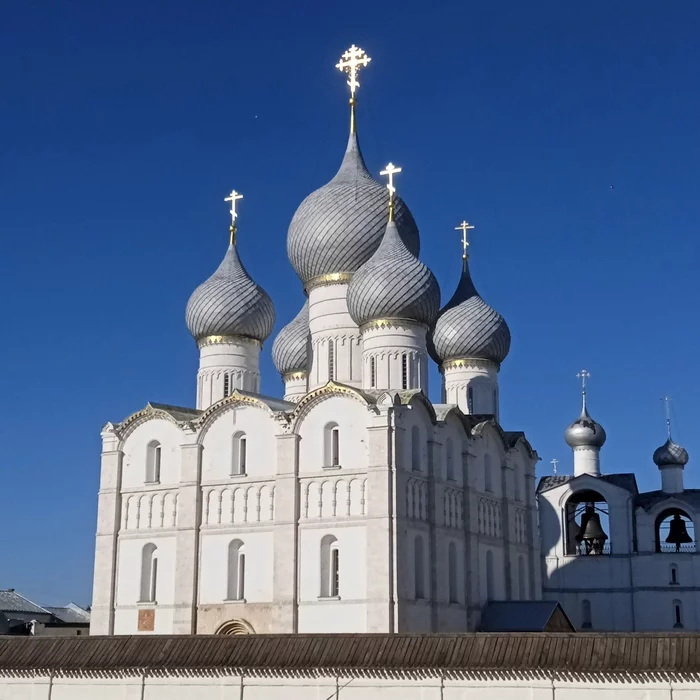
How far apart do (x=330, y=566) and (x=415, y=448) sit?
11.2ft

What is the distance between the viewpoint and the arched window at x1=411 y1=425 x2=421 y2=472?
2681cm

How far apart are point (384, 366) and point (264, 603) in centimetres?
649

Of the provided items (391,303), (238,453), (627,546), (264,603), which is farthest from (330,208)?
(627,546)

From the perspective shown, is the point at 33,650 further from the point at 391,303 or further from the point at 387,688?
the point at 391,303

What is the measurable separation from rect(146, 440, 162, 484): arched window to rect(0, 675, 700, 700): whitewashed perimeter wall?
8.61 m

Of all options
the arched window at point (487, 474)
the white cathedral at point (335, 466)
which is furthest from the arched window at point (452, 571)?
the arched window at point (487, 474)

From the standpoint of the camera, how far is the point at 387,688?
18.3 metres

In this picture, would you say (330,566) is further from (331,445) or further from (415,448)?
(415,448)

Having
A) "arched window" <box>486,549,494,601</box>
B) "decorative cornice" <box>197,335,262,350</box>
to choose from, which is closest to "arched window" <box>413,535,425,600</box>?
"arched window" <box>486,549,494,601</box>

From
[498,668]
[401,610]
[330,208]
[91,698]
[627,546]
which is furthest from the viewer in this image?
[627,546]

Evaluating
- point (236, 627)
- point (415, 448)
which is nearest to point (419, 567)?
point (415, 448)

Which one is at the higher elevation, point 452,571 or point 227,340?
point 227,340

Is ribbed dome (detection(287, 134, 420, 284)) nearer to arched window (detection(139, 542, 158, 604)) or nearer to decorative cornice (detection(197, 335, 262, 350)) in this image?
decorative cornice (detection(197, 335, 262, 350))

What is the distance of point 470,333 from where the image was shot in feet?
110
